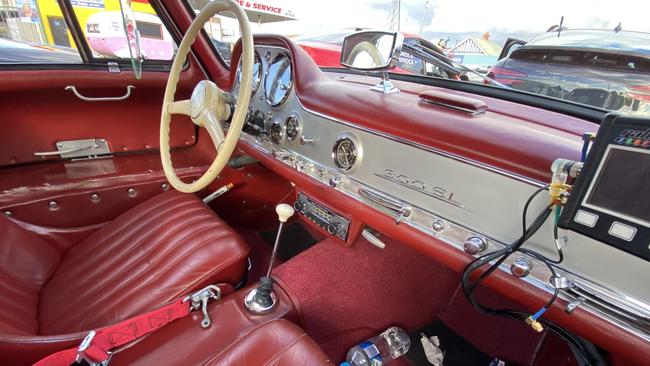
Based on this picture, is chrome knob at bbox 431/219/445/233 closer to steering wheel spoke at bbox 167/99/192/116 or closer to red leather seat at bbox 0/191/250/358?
red leather seat at bbox 0/191/250/358

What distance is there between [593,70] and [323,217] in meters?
1.20

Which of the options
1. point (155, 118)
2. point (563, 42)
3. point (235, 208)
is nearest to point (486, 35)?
point (563, 42)

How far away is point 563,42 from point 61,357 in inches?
84.2

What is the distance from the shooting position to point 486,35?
4.57ft

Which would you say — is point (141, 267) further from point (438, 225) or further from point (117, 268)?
point (438, 225)

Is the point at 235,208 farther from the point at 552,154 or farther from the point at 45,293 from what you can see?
the point at 552,154

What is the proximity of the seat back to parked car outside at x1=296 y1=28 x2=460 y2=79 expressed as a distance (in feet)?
4.77

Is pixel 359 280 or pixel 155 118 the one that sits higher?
pixel 155 118

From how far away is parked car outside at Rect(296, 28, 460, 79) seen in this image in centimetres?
141

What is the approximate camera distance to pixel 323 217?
1361 millimetres

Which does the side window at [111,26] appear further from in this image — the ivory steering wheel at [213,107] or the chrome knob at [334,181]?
the chrome knob at [334,181]

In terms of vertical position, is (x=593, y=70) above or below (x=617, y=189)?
above

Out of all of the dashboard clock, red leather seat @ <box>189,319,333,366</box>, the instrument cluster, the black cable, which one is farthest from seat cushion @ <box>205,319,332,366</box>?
the instrument cluster

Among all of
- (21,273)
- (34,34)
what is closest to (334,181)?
(21,273)
